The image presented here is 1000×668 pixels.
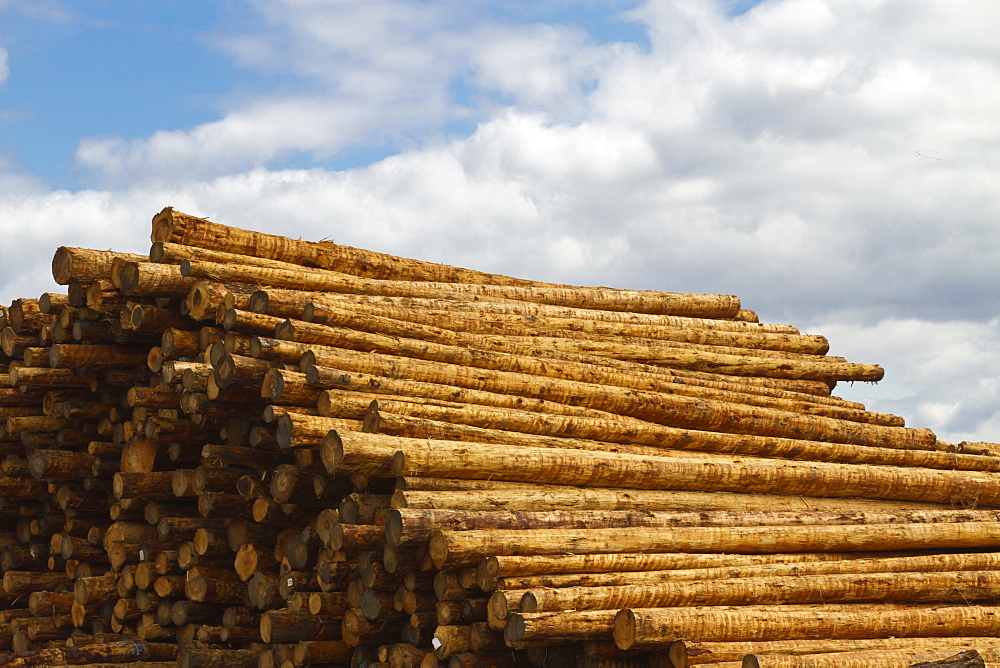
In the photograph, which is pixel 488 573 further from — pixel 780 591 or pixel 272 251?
pixel 272 251

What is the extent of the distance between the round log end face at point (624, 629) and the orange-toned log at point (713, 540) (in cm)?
87

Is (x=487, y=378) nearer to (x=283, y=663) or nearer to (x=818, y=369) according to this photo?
(x=283, y=663)

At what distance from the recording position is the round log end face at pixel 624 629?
21.9 feet

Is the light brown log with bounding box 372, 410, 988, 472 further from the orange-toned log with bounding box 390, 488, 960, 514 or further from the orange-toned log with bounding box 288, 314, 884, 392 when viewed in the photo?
the orange-toned log with bounding box 288, 314, 884, 392

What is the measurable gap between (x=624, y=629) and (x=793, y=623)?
1331 millimetres

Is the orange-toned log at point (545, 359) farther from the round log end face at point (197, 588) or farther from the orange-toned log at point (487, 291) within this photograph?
the round log end face at point (197, 588)

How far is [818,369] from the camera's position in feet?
47.5

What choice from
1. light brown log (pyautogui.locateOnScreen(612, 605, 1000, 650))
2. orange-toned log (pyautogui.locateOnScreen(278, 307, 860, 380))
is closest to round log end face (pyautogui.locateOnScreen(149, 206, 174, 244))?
orange-toned log (pyautogui.locateOnScreen(278, 307, 860, 380))

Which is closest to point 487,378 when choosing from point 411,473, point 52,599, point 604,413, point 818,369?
point 604,413

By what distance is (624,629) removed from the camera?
6.72 meters

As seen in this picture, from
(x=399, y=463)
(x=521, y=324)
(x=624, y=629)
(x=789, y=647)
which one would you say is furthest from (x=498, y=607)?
(x=521, y=324)

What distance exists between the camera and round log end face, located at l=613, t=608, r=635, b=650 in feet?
21.9

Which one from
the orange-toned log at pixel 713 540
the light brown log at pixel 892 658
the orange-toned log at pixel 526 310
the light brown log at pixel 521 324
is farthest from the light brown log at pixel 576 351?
the light brown log at pixel 892 658

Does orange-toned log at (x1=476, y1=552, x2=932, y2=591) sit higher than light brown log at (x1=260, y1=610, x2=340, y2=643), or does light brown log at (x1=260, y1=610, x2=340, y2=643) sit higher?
orange-toned log at (x1=476, y1=552, x2=932, y2=591)
